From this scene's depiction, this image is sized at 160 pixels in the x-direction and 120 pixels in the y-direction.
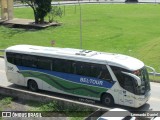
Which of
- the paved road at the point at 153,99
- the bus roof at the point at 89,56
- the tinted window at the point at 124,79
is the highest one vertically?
the bus roof at the point at 89,56

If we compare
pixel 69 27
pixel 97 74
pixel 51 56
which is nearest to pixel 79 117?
pixel 97 74

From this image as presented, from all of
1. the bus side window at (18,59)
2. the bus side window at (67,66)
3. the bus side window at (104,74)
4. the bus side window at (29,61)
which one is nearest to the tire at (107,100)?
the bus side window at (104,74)

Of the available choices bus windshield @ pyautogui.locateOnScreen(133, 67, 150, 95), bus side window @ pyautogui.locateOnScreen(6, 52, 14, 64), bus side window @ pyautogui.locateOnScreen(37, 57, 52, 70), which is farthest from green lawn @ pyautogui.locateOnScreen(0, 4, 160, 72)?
bus side window @ pyautogui.locateOnScreen(6, 52, 14, 64)

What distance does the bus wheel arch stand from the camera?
79.2ft

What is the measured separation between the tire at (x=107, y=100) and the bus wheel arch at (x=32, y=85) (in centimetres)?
517

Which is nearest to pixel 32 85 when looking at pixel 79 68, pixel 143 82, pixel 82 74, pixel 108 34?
pixel 79 68

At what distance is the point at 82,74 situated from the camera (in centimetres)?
2172

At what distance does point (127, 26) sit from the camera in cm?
4775

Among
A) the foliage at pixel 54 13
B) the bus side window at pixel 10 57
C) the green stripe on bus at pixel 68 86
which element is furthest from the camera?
the foliage at pixel 54 13

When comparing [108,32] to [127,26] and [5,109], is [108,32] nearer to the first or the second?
[127,26]

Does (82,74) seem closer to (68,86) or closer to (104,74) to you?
(68,86)

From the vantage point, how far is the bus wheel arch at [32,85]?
79.2ft

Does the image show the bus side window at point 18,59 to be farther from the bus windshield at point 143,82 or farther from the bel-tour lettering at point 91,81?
the bus windshield at point 143,82

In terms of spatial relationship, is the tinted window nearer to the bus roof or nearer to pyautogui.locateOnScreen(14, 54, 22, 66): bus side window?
the bus roof
